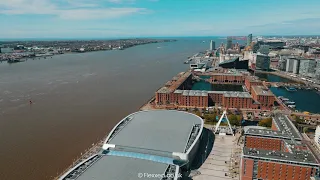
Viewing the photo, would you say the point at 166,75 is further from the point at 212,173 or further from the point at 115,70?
the point at 212,173

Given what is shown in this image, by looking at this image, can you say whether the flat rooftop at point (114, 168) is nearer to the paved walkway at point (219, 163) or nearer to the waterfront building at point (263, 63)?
the paved walkway at point (219, 163)

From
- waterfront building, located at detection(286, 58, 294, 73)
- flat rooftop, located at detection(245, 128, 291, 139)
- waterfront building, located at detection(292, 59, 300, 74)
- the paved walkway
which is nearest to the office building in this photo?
waterfront building, located at detection(286, 58, 294, 73)

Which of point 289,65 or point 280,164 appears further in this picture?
point 289,65

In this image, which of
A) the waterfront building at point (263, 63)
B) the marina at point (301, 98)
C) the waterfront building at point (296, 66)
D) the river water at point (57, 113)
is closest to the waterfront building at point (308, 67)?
the waterfront building at point (296, 66)

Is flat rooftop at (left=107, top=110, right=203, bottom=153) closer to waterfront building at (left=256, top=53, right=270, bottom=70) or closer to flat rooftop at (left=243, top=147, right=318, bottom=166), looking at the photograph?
flat rooftop at (left=243, top=147, right=318, bottom=166)

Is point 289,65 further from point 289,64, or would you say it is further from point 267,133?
point 267,133

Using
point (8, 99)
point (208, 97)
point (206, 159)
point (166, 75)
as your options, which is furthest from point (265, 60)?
point (8, 99)

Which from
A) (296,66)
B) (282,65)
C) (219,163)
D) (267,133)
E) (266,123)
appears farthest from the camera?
(282,65)

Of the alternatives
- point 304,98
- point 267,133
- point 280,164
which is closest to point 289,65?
point 304,98
